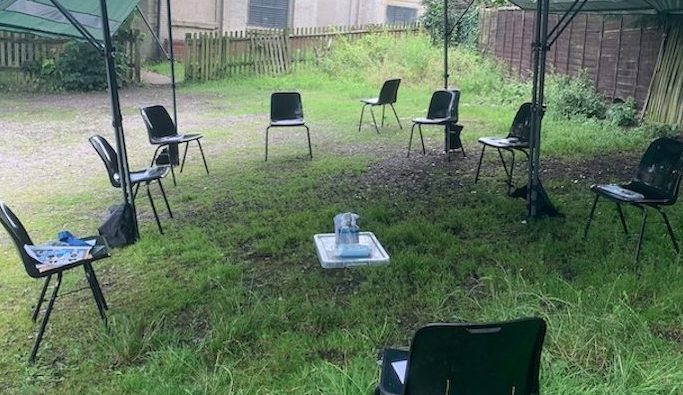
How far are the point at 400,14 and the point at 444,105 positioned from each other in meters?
18.6

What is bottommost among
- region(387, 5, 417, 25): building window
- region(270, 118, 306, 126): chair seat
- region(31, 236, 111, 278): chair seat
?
region(31, 236, 111, 278): chair seat

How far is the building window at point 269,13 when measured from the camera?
64.8 ft

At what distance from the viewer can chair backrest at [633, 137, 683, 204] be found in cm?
398

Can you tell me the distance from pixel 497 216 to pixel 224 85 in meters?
9.25

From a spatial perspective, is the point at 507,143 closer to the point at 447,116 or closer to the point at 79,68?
the point at 447,116

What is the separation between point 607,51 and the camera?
31.4ft

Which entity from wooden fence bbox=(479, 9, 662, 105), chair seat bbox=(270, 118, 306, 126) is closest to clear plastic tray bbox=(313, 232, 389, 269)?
chair seat bbox=(270, 118, 306, 126)

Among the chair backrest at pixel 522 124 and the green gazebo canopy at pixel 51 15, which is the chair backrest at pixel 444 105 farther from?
the green gazebo canopy at pixel 51 15

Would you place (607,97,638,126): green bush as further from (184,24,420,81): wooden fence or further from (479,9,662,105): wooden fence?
(184,24,420,81): wooden fence

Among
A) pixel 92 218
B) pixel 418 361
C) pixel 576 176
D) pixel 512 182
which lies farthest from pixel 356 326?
pixel 576 176

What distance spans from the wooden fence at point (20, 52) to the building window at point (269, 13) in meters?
8.27

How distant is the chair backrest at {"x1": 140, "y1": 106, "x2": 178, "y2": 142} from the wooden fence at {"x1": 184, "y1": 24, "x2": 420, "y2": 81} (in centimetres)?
730

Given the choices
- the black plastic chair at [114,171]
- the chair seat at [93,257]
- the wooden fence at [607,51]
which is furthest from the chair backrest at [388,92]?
the chair seat at [93,257]

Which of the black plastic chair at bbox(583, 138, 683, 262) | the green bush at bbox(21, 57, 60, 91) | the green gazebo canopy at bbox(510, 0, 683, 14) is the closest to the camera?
the black plastic chair at bbox(583, 138, 683, 262)
